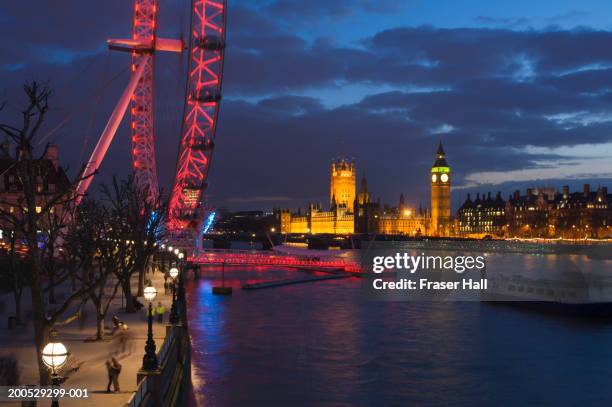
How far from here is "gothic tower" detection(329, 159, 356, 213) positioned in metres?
183

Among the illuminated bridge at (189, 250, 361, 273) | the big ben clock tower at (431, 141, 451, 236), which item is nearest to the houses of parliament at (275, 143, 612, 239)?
the big ben clock tower at (431, 141, 451, 236)

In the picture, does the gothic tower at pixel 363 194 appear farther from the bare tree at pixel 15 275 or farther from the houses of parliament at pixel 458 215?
the bare tree at pixel 15 275

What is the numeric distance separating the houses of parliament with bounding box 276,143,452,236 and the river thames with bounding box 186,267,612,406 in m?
118

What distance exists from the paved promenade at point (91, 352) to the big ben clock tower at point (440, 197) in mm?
144944

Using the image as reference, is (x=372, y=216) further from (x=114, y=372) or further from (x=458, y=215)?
(x=114, y=372)

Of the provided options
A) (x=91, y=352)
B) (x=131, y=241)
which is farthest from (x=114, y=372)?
(x=131, y=241)

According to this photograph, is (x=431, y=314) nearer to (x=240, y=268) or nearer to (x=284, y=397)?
(x=284, y=397)

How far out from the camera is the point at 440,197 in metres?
169

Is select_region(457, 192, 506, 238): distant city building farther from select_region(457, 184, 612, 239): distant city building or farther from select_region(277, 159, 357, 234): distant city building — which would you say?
select_region(277, 159, 357, 234): distant city building

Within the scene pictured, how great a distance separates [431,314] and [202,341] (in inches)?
510

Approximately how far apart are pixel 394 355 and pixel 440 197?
146 m

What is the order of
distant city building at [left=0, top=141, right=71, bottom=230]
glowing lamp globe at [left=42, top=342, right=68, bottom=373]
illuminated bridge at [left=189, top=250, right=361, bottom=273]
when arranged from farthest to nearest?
1. illuminated bridge at [left=189, top=250, right=361, bottom=273]
2. distant city building at [left=0, top=141, right=71, bottom=230]
3. glowing lamp globe at [left=42, top=342, right=68, bottom=373]

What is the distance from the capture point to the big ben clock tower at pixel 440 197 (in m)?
165

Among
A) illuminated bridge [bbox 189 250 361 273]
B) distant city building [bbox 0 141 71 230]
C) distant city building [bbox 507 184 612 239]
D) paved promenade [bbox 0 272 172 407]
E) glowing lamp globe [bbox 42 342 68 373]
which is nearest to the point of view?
glowing lamp globe [bbox 42 342 68 373]
